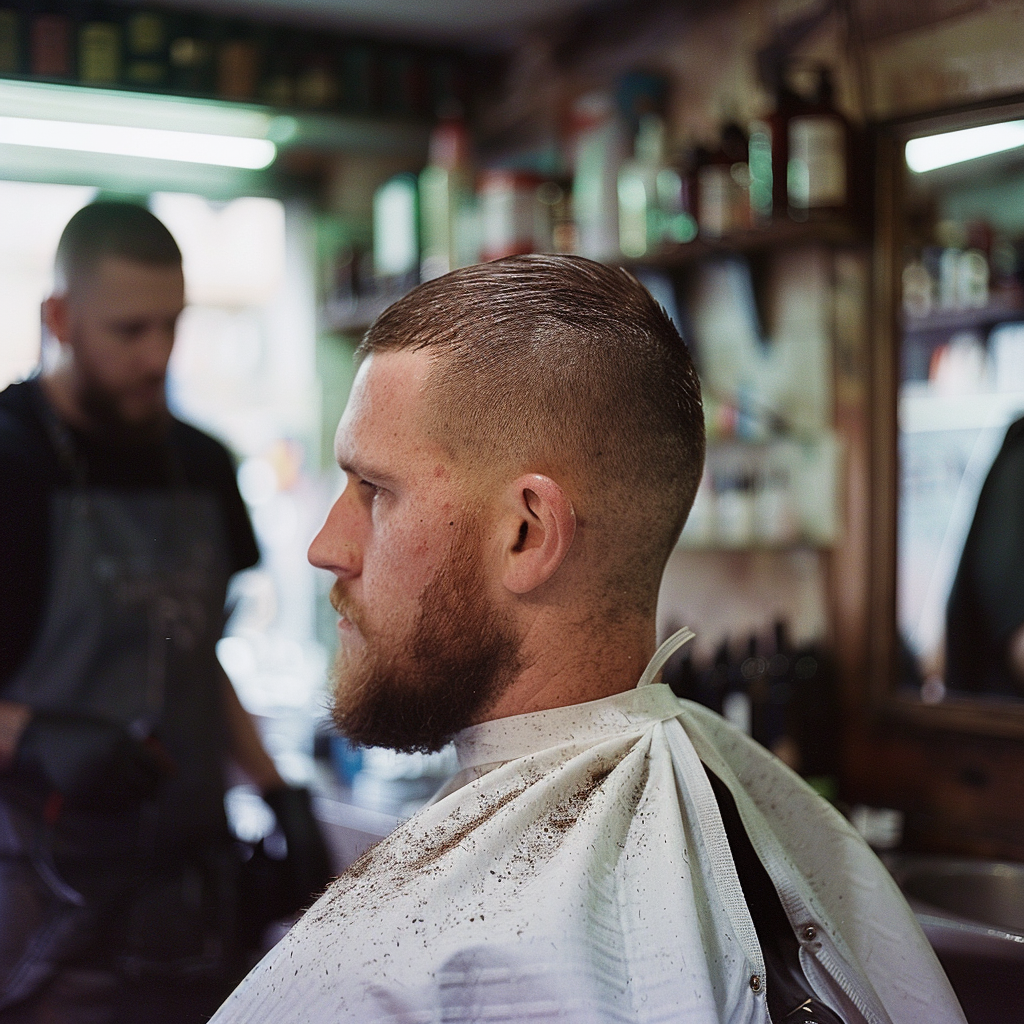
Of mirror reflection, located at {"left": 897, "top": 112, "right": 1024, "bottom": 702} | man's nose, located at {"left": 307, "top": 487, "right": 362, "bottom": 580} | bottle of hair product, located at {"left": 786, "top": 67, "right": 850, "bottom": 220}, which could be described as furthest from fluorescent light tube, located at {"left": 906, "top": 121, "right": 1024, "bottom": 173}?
man's nose, located at {"left": 307, "top": 487, "right": 362, "bottom": 580}

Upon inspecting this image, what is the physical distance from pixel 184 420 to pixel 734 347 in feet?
4.70

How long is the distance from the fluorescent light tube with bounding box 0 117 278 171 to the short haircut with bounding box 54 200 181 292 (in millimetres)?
134

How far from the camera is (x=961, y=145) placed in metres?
2.39

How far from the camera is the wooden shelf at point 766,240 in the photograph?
8.23 ft

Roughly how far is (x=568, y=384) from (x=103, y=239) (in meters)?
0.82

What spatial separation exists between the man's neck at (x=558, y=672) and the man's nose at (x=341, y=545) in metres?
0.22

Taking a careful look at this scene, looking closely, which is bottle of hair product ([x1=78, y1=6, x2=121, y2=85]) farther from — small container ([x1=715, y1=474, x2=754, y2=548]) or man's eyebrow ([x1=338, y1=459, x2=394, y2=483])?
small container ([x1=715, y1=474, x2=754, y2=548])

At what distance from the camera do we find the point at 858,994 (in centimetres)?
115

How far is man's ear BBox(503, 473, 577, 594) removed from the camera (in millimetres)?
1178

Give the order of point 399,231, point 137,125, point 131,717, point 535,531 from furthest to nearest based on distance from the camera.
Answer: point 399,231 → point 131,717 → point 137,125 → point 535,531

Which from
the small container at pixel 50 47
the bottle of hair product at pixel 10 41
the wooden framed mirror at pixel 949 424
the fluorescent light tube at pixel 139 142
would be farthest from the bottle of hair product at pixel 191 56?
the wooden framed mirror at pixel 949 424

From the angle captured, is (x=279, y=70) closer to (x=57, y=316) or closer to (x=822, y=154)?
(x=822, y=154)

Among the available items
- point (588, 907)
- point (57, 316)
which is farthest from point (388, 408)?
point (57, 316)

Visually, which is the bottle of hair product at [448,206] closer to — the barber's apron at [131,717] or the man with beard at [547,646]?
the barber's apron at [131,717]
